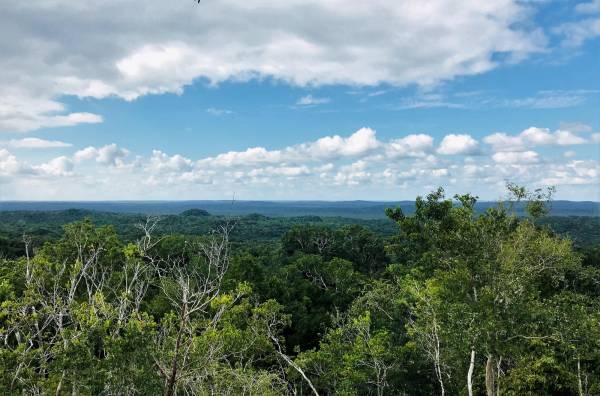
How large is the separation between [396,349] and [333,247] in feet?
117

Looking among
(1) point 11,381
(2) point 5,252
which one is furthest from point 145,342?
(2) point 5,252

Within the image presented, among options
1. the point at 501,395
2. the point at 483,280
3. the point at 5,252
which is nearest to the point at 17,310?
the point at 483,280

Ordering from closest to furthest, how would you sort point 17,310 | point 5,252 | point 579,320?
point 17,310 → point 579,320 → point 5,252

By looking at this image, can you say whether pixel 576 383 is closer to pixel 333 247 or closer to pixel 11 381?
pixel 11 381

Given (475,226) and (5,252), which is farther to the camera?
(5,252)

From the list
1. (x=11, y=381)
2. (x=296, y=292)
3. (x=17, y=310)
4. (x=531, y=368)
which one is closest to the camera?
(x=11, y=381)

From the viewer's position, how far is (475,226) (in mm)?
18656

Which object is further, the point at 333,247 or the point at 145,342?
the point at 333,247

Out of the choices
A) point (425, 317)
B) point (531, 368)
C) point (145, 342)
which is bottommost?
point (531, 368)

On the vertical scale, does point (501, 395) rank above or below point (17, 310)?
below

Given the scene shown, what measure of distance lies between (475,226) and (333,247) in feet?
135

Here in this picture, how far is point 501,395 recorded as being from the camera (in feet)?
67.0

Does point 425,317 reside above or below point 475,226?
below

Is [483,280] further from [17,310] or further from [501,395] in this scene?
[17,310]
